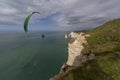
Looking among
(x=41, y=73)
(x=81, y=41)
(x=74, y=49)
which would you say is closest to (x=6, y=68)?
(x=41, y=73)

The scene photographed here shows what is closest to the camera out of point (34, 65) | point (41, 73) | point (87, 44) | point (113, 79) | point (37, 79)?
point (113, 79)

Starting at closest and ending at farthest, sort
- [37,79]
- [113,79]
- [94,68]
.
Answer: [113,79]
[94,68]
[37,79]

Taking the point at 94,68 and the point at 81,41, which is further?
the point at 81,41

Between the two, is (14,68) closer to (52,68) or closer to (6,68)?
(6,68)

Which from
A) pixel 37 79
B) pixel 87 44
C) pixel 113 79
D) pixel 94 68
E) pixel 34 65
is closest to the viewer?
pixel 113 79

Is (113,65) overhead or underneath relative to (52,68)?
overhead

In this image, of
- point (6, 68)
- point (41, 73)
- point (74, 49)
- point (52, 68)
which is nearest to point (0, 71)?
point (6, 68)

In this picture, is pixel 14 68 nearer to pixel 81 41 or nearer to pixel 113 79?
pixel 81 41

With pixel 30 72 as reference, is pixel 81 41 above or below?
above

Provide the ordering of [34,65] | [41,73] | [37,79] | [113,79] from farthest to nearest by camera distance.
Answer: [34,65] < [41,73] < [37,79] < [113,79]
